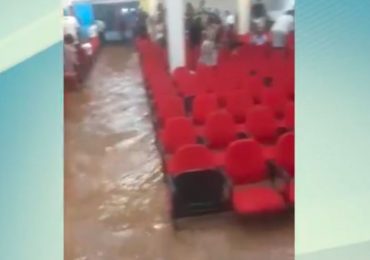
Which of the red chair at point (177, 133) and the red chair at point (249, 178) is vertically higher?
the red chair at point (177, 133)

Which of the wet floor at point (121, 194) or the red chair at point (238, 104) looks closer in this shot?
the wet floor at point (121, 194)

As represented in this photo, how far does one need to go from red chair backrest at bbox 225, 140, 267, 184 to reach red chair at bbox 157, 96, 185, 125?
26 centimetres

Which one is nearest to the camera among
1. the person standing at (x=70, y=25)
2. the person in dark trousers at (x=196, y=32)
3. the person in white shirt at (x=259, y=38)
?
the person standing at (x=70, y=25)

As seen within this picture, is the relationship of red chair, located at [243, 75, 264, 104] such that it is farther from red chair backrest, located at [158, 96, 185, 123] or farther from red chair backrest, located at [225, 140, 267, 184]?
red chair backrest, located at [158, 96, 185, 123]

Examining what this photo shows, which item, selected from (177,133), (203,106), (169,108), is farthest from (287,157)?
(169,108)

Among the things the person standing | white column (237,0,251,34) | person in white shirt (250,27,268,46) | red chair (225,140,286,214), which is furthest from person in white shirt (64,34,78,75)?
red chair (225,140,286,214)

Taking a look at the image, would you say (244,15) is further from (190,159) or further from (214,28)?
(190,159)

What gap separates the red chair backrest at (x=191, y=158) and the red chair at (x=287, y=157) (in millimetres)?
458

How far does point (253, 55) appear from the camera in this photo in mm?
1843

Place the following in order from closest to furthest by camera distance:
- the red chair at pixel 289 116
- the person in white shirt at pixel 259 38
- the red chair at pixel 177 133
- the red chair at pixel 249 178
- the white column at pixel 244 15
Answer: the red chair at pixel 289 116 < the white column at pixel 244 15 < the person in white shirt at pixel 259 38 < the red chair at pixel 249 178 < the red chair at pixel 177 133

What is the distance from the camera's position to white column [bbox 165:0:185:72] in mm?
1532

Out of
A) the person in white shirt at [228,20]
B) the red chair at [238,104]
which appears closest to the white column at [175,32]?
the person in white shirt at [228,20]

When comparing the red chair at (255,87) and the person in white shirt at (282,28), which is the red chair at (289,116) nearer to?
the person in white shirt at (282,28)

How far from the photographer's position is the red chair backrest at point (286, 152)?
135 centimetres
